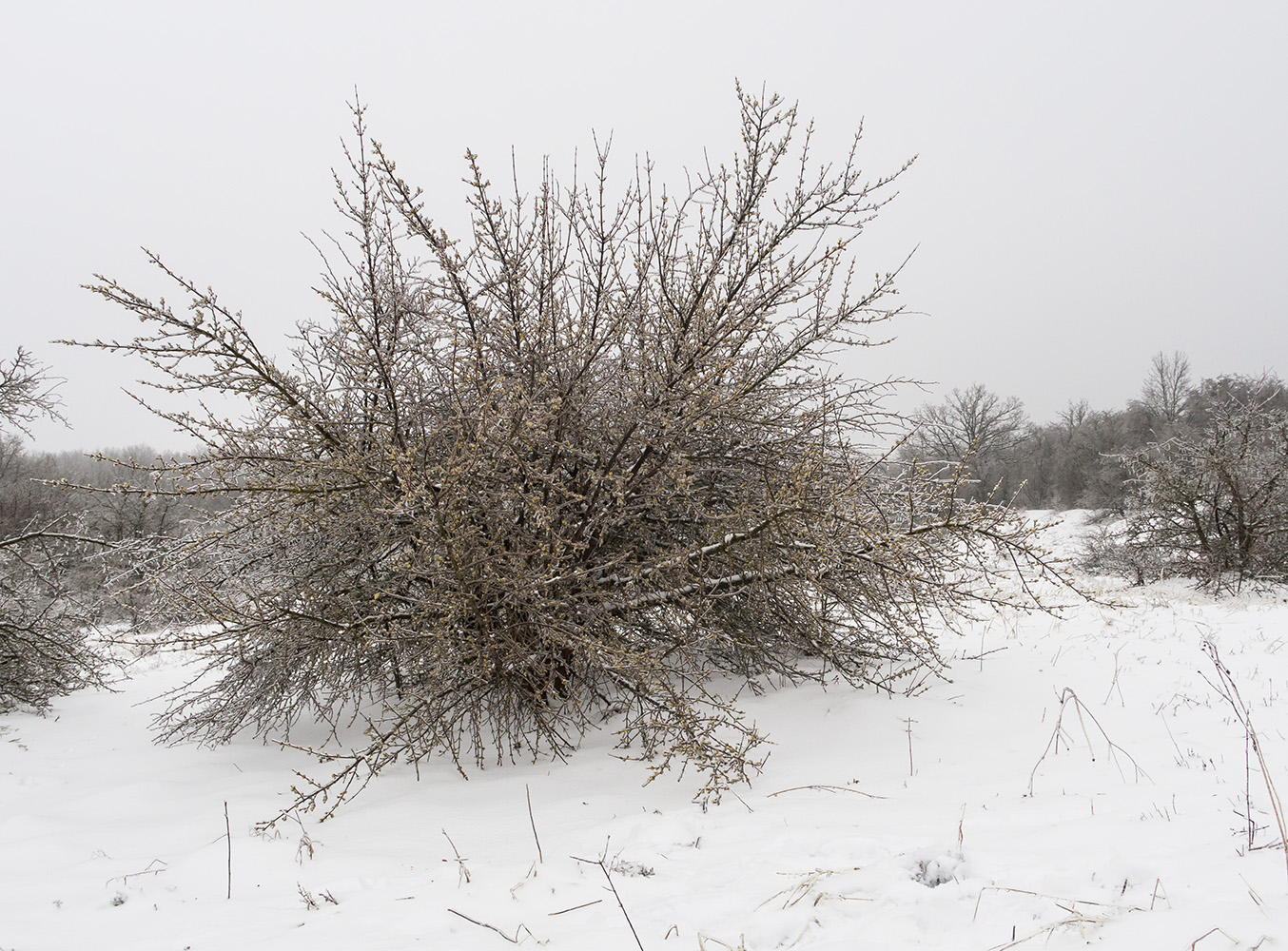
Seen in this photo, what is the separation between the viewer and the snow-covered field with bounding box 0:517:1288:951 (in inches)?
87.1

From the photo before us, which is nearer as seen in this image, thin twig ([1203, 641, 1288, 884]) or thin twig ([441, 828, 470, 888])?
thin twig ([1203, 641, 1288, 884])

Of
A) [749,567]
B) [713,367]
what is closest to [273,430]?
[713,367]

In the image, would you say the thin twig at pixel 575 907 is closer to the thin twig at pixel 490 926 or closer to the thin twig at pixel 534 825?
the thin twig at pixel 490 926

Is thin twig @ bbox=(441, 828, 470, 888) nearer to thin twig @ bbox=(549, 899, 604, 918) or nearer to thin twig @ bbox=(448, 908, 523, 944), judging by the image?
thin twig @ bbox=(448, 908, 523, 944)

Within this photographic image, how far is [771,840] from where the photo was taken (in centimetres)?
290

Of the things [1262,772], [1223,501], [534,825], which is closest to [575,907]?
[534,825]

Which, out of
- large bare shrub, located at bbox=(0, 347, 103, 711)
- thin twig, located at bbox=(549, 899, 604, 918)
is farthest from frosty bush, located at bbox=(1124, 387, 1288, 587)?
large bare shrub, located at bbox=(0, 347, 103, 711)

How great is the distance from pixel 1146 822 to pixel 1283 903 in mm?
734

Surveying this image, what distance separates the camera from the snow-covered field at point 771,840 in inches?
87.1

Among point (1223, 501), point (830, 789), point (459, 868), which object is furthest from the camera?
point (1223, 501)

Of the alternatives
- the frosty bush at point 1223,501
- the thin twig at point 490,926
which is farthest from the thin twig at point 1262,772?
the frosty bush at point 1223,501

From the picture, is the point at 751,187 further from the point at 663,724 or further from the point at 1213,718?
the point at 1213,718

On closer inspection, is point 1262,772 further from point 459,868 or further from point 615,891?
point 459,868

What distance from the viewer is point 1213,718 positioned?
3828 millimetres
